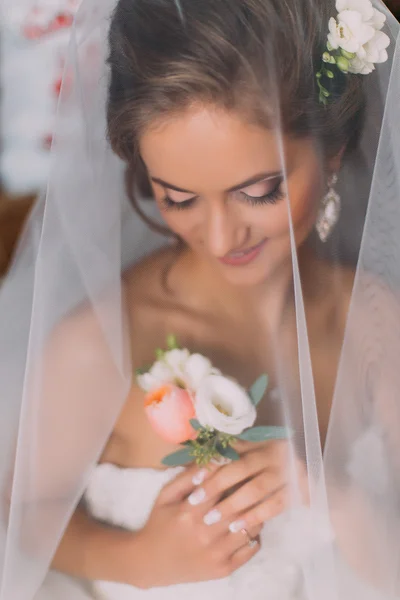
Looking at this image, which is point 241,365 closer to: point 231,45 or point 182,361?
point 182,361

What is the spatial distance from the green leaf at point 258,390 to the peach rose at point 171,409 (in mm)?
79

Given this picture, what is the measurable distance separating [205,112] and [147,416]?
40 cm

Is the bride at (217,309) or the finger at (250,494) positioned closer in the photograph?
the bride at (217,309)

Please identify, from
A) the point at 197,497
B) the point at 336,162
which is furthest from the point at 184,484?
the point at 336,162

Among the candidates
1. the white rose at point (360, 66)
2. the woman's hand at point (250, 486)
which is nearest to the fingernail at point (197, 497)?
the woman's hand at point (250, 486)

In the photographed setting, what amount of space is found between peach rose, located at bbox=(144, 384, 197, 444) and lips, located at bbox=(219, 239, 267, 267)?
0.17 metres

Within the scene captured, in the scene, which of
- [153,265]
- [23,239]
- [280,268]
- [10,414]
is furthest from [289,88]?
[10,414]

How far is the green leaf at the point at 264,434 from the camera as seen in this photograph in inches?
31.7

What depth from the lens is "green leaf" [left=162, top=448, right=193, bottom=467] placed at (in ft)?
2.85

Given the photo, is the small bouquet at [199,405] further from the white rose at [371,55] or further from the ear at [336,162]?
the white rose at [371,55]

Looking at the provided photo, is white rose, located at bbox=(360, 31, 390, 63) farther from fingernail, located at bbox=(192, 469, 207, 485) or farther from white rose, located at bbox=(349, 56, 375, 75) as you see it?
fingernail, located at bbox=(192, 469, 207, 485)

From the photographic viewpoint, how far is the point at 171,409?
80cm

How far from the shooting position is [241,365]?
85 cm

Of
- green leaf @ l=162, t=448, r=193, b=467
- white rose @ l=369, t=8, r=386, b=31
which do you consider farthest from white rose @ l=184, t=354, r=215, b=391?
white rose @ l=369, t=8, r=386, b=31
